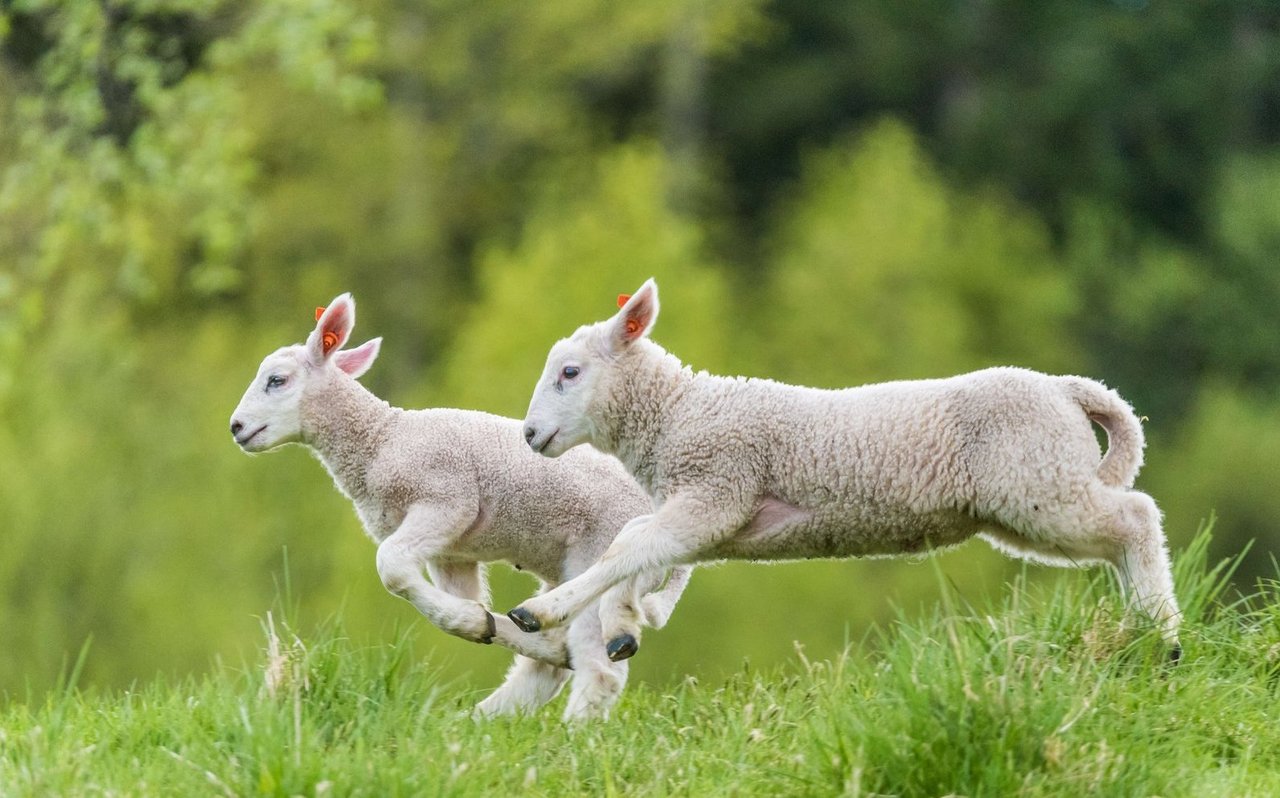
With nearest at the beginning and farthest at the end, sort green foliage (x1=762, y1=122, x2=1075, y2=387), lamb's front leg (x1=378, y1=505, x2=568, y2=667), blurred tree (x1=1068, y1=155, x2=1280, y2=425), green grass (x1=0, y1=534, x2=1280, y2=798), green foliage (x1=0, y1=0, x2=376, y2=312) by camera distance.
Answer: green grass (x1=0, y1=534, x2=1280, y2=798), lamb's front leg (x1=378, y1=505, x2=568, y2=667), green foliage (x1=0, y1=0, x2=376, y2=312), green foliage (x1=762, y1=122, x2=1075, y2=387), blurred tree (x1=1068, y1=155, x2=1280, y2=425)

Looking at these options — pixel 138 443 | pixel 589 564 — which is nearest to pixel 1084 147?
pixel 138 443

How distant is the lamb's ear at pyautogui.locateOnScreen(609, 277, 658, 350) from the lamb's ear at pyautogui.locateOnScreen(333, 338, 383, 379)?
1.21m

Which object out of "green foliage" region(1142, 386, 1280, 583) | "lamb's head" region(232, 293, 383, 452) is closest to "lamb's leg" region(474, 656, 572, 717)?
"lamb's head" region(232, 293, 383, 452)

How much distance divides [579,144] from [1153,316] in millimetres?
11693

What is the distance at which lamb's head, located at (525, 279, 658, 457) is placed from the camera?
20.6ft

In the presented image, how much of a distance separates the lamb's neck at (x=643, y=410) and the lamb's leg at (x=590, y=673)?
0.59m

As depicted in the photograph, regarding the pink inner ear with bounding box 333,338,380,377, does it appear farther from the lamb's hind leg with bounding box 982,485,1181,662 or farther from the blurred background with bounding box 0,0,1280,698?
the blurred background with bounding box 0,0,1280,698

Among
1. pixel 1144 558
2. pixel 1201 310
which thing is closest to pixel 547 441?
pixel 1144 558

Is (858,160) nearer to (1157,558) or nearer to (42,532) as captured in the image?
(42,532)

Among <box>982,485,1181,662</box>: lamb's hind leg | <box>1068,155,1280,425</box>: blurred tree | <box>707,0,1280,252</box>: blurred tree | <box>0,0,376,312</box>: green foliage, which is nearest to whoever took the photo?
<box>982,485,1181,662</box>: lamb's hind leg

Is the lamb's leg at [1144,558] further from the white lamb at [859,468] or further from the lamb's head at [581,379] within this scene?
the lamb's head at [581,379]

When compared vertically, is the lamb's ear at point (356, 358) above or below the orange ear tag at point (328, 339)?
below

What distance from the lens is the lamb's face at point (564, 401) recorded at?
247 inches

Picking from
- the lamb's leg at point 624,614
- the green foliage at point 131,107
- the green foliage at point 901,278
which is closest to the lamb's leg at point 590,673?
the lamb's leg at point 624,614
